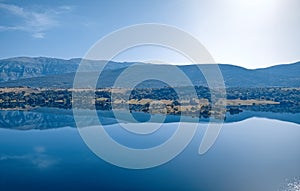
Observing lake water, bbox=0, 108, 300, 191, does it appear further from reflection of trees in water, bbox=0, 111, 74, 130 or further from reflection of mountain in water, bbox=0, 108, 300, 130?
reflection of mountain in water, bbox=0, 108, 300, 130

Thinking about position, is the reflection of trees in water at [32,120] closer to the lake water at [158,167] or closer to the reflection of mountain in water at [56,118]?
the reflection of mountain in water at [56,118]

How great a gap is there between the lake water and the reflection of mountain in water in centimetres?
503

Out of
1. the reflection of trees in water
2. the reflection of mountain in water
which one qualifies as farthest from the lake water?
the reflection of mountain in water

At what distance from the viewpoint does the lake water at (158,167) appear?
20281 mm

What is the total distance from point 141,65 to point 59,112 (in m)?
85.5

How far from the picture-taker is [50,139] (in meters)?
35.7

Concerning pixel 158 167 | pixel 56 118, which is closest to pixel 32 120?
pixel 56 118

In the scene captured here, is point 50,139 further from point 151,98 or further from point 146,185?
point 151,98

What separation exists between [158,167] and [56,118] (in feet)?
105

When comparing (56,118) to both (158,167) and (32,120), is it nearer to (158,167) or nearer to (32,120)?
(32,120)

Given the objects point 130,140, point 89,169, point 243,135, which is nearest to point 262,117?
point 243,135

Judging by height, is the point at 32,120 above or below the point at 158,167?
above

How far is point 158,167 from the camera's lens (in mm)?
24156

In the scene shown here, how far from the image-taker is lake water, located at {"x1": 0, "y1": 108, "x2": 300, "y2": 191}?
66.5ft
